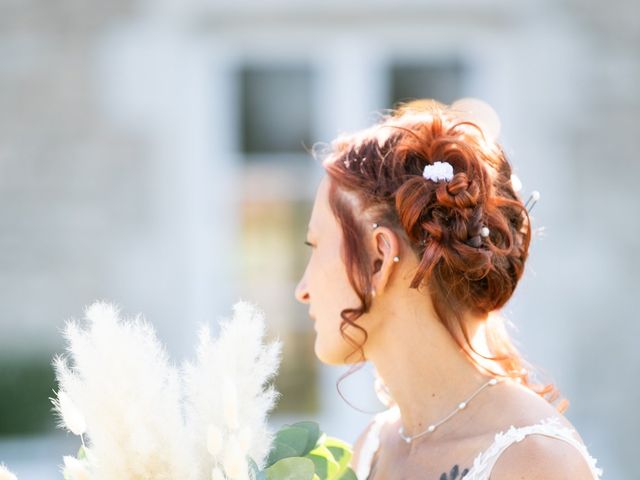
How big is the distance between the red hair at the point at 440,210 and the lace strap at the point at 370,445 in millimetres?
312

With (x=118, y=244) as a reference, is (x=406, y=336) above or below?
above

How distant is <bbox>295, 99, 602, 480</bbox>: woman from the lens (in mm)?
1734

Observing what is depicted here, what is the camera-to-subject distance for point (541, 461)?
1.62 m

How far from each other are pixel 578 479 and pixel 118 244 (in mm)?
3720

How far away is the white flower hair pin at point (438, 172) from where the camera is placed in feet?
5.65

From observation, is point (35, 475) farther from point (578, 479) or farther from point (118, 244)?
point (578, 479)

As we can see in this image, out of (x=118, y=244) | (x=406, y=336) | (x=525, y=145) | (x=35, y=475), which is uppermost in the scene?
(x=406, y=336)

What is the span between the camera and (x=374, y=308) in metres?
1.84

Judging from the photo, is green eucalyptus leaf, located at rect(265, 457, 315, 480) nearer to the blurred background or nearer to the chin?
the chin

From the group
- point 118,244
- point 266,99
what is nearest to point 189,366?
point 118,244

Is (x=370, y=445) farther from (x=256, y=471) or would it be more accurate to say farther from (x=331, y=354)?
(x=256, y=471)

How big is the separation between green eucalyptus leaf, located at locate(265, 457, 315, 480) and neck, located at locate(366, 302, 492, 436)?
0.41 m

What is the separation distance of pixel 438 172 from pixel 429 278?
20cm

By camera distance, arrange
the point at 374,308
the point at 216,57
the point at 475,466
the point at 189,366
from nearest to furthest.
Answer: the point at 189,366 → the point at 475,466 → the point at 374,308 → the point at 216,57
